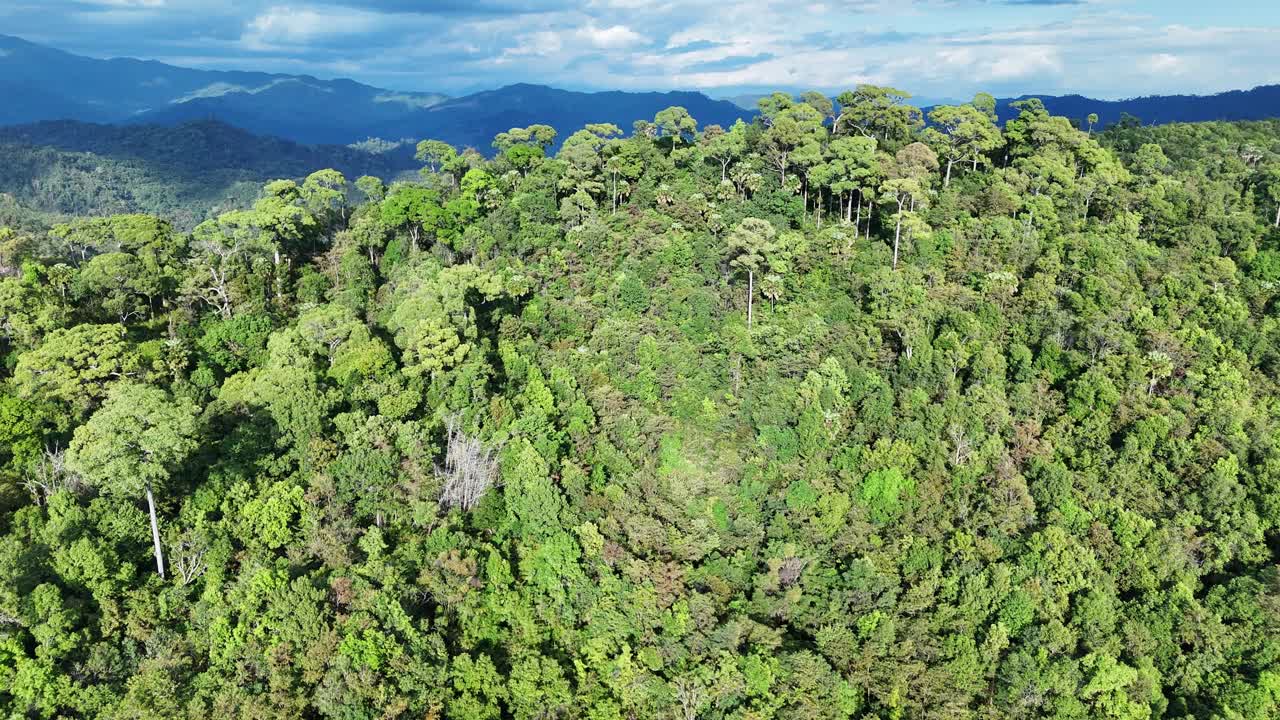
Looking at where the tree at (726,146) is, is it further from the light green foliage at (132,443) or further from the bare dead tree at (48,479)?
the bare dead tree at (48,479)

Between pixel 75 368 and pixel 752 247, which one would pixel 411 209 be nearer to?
pixel 752 247

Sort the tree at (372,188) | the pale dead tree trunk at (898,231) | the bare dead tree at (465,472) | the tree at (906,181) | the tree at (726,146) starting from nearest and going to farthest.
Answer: the bare dead tree at (465,472)
the pale dead tree trunk at (898,231)
the tree at (906,181)
the tree at (726,146)
the tree at (372,188)

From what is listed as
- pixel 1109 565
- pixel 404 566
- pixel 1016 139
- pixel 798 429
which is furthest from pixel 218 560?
pixel 1016 139

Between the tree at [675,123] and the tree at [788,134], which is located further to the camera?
the tree at [675,123]

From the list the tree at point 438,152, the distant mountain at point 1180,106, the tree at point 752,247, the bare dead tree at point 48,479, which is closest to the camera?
the bare dead tree at point 48,479

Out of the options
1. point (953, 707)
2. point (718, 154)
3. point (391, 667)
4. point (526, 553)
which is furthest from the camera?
point (718, 154)

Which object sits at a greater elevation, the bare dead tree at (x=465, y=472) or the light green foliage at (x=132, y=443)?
the light green foliage at (x=132, y=443)

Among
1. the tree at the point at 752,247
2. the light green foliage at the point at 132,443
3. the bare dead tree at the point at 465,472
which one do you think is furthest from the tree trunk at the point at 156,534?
the tree at the point at 752,247

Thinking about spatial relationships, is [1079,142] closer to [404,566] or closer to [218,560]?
[404,566]

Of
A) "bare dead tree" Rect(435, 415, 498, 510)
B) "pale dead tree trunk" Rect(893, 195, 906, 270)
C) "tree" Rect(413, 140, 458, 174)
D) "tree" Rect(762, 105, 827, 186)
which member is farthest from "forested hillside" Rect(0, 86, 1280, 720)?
"tree" Rect(413, 140, 458, 174)
